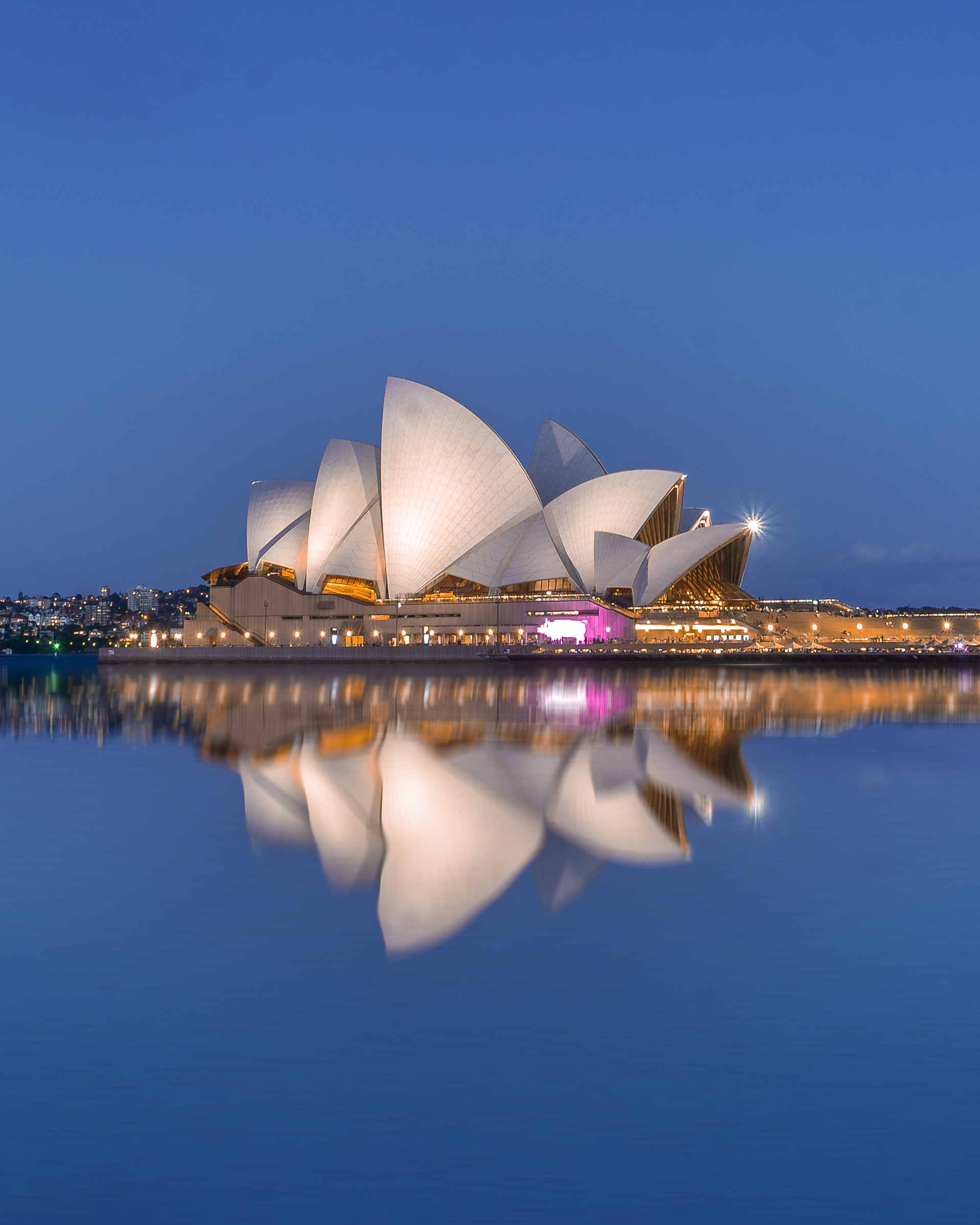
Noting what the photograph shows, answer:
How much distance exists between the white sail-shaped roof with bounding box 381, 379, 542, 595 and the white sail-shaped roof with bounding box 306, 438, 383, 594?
2.28 meters

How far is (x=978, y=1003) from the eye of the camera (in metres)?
6.62

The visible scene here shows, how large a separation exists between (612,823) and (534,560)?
50226 mm

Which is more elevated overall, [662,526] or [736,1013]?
[662,526]

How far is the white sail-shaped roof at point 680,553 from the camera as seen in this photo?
202ft

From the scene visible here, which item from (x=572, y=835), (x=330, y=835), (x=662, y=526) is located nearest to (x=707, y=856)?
(x=572, y=835)

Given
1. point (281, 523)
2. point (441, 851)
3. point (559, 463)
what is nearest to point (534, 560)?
point (559, 463)

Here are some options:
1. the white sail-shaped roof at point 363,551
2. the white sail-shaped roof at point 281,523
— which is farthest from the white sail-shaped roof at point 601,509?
the white sail-shaped roof at point 281,523

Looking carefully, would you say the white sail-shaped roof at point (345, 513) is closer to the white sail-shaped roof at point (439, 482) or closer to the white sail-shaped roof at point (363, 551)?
the white sail-shaped roof at point (363, 551)

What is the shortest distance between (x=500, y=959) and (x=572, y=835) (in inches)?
175

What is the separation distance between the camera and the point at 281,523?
225ft

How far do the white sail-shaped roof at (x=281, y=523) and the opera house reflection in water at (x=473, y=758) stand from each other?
23.2m

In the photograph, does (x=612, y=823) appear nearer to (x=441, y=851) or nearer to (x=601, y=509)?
(x=441, y=851)

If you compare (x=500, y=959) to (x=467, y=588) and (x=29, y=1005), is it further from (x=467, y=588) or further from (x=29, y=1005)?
(x=467, y=588)

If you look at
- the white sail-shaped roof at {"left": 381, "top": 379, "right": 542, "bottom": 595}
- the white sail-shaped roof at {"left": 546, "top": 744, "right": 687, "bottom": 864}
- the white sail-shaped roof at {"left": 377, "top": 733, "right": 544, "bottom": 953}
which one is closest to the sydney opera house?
the white sail-shaped roof at {"left": 381, "top": 379, "right": 542, "bottom": 595}
